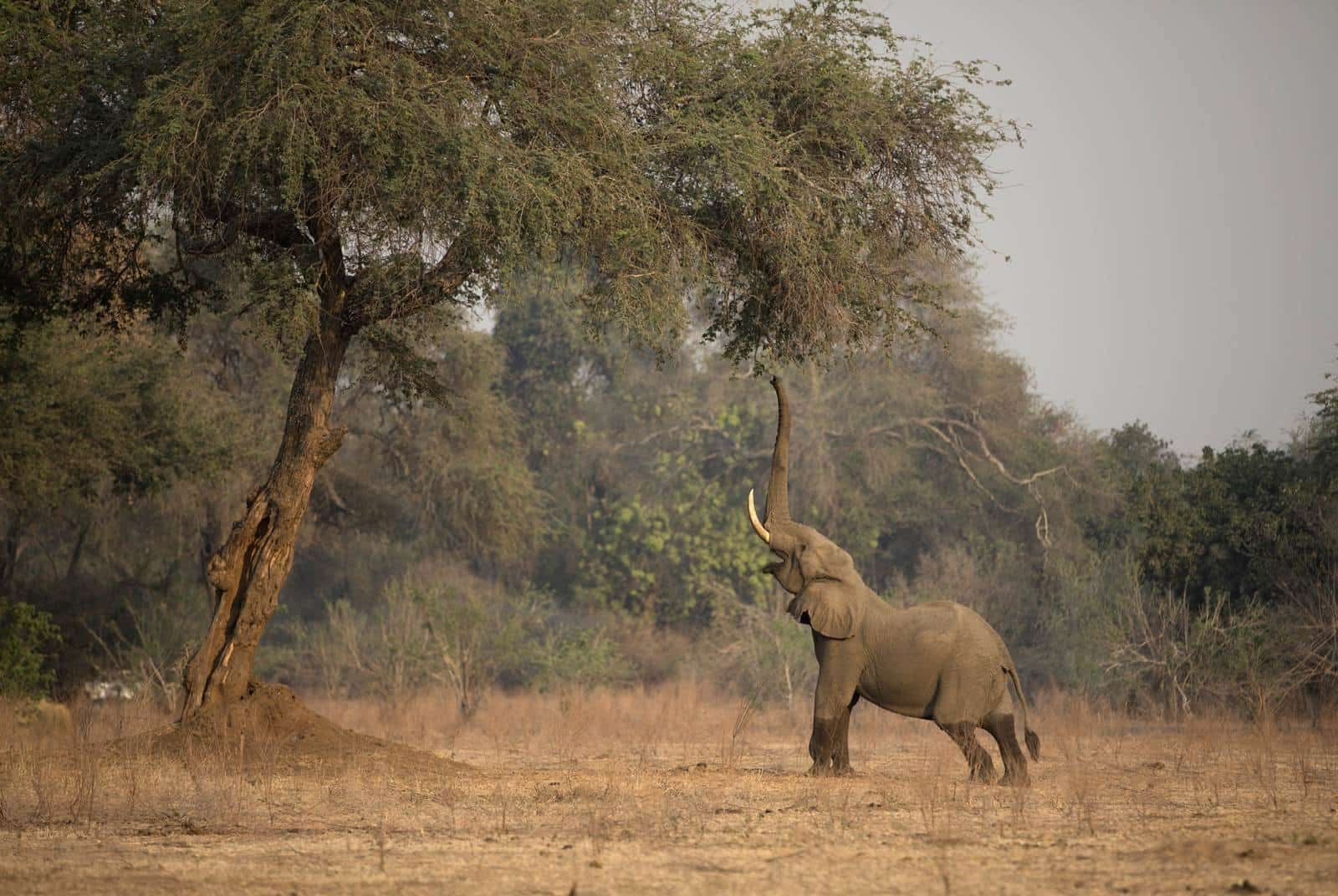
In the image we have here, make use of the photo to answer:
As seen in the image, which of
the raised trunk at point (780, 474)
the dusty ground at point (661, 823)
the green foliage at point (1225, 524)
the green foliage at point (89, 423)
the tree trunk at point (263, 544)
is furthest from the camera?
the green foliage at point (1225, 524)

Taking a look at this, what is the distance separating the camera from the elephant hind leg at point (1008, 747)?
11914 mm

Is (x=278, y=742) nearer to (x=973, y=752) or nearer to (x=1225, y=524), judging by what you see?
(x=973, y=752)

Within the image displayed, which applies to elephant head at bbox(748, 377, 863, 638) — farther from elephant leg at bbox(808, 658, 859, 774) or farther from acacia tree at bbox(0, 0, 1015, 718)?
acacia tree at bbox(0, 0, 1015, 718)

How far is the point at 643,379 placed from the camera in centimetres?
4031

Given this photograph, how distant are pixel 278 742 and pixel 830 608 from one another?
498cm

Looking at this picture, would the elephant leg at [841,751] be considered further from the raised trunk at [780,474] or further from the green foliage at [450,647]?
the green foliage at [450,647]

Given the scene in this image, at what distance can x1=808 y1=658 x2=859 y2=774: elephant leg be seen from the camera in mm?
12695

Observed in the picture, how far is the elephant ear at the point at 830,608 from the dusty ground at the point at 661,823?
1300mm

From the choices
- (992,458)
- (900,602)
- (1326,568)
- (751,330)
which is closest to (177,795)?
(751,330)

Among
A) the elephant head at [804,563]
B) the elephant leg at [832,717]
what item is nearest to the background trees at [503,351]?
the elephant head at [804,563]

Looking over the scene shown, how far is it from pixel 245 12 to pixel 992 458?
25026 mm

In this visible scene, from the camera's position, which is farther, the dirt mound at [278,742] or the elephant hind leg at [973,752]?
the dirt mound at [278,742]

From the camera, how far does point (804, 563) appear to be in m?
13.3

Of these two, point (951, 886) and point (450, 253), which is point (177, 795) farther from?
point (951, 886)
